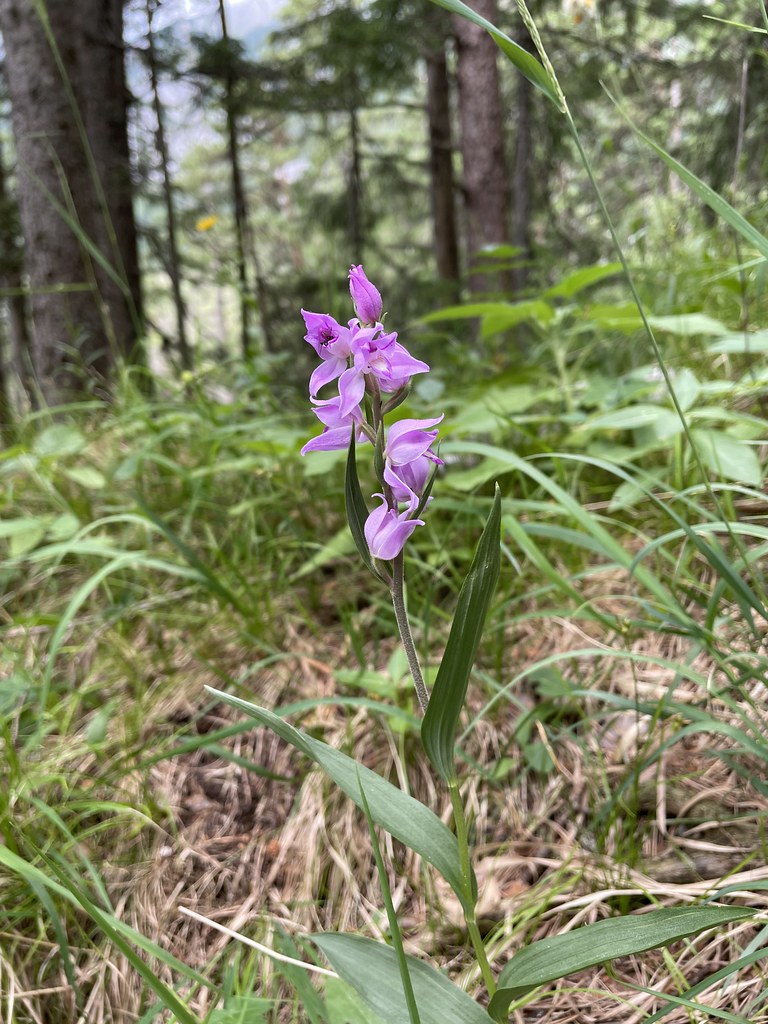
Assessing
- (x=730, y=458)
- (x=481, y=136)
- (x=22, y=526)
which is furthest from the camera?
(x=481, y=136)

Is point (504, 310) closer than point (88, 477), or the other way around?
point (504, 310)

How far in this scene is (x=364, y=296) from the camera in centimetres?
79

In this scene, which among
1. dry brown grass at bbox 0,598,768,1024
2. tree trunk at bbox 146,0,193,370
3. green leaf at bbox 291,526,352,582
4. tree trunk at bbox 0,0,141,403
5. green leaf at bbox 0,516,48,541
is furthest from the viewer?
tree trunk at bbox 0,0,141,403

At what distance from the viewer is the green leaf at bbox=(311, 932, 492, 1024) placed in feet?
2.54

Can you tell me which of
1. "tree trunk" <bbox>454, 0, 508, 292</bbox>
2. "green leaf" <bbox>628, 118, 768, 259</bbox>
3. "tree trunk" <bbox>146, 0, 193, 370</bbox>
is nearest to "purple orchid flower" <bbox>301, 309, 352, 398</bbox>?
"green leaf" <bbox>628, 118, 768, 259</bbox>

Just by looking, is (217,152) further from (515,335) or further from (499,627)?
(499,627)

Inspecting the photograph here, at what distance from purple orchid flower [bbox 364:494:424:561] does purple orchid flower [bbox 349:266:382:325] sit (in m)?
0.21

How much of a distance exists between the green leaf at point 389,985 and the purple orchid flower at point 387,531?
451 mm

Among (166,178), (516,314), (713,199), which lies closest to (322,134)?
(166,178)

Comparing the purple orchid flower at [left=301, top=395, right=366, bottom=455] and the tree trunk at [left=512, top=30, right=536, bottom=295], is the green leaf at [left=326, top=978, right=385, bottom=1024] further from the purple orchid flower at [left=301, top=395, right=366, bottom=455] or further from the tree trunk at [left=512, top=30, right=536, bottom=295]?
the tree trunk at [left=512, top=30, right=536, bottom=295]

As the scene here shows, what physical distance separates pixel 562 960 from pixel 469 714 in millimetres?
715

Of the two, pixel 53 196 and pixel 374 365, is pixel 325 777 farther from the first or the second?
pixel 53 196

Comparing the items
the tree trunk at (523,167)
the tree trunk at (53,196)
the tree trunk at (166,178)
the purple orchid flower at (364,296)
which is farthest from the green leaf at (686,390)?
the tree trunk at (523,167)

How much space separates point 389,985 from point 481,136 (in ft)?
15.5
